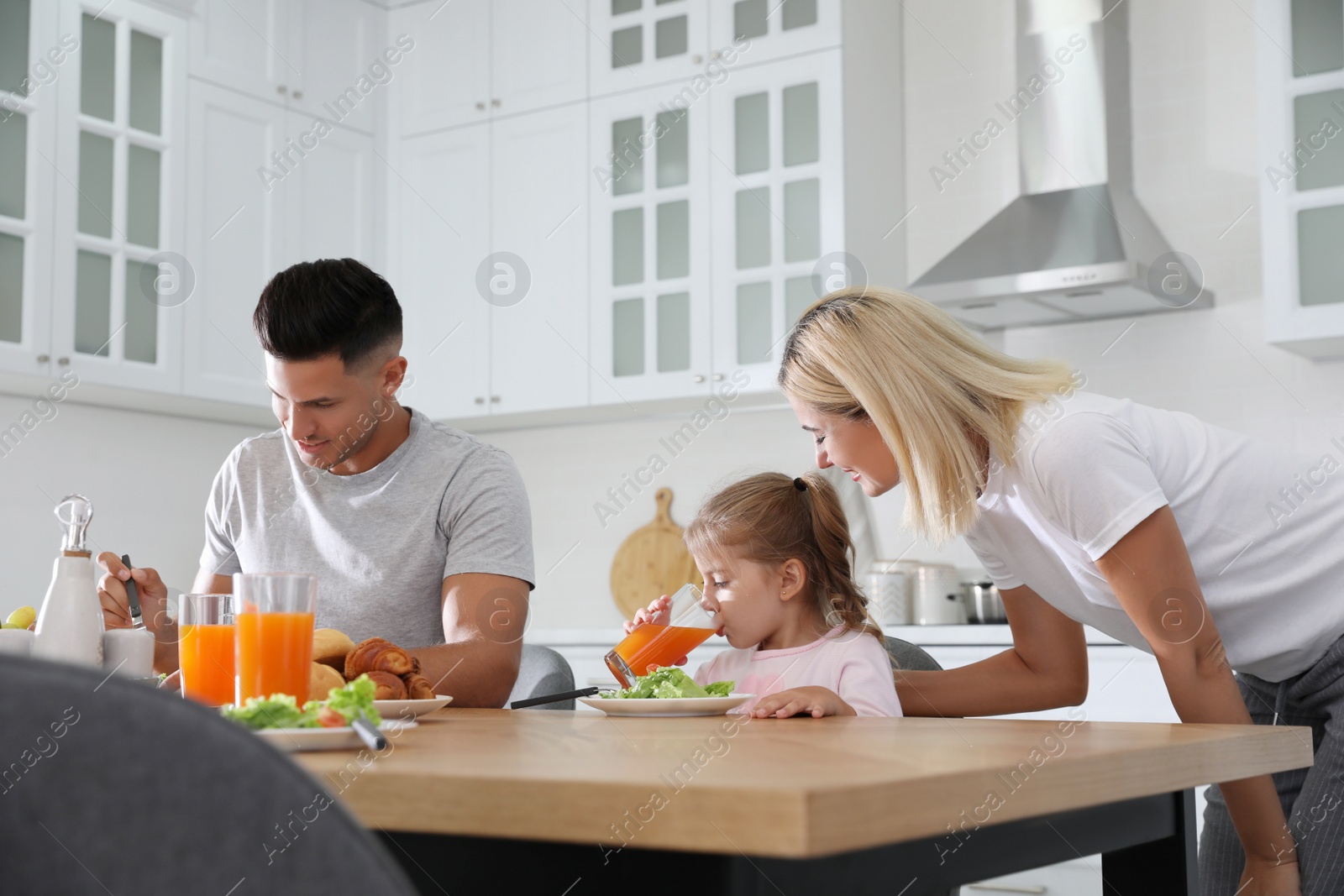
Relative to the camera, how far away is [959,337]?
1425 millimetres

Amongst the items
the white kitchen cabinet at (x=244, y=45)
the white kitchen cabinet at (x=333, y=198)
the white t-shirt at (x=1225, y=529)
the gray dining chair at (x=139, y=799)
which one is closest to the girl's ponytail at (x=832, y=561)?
Result: the white t-shirt at (x=1225, y=529)

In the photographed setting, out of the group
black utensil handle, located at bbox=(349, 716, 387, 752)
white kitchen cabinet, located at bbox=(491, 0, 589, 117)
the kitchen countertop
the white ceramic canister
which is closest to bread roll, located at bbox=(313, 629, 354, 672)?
black utensil handle, located at bbox=(349, 716, 387, 752)

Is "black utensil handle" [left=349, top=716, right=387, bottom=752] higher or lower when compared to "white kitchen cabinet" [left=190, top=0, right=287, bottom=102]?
lower

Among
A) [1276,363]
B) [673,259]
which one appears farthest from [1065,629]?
[673,259]

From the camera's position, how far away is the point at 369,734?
833 millimetres

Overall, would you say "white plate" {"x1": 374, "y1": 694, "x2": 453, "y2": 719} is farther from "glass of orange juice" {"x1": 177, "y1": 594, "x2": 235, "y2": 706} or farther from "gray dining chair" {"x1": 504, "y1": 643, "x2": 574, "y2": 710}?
"gray dining chair" {"x1": 504, "y1": 643, "x2": 574, "y2": 710}

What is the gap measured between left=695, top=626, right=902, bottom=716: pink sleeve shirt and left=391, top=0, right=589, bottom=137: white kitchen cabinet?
2.55 m

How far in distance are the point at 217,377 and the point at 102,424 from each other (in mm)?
355

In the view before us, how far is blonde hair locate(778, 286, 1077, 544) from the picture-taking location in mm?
1383

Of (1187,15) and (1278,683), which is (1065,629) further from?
(1187,15)

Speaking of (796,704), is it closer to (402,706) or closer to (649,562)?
(402,706)

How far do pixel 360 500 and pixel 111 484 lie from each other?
7.15 feet

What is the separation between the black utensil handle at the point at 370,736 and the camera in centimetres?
82

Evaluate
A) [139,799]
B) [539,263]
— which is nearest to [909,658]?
[139,799]
